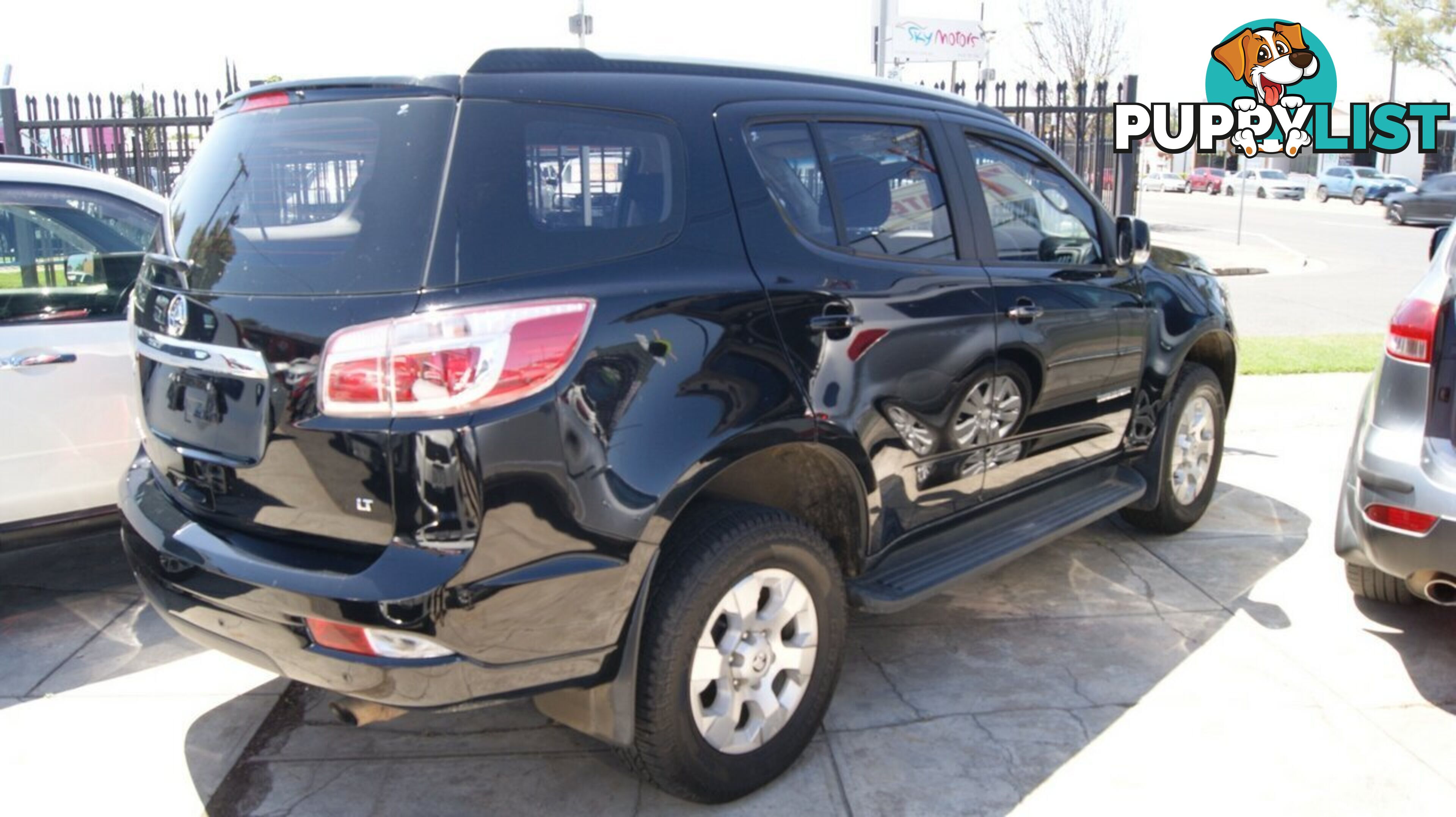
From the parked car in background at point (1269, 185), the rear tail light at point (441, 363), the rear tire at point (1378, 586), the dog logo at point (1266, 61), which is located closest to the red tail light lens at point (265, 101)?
the rear tail light at point (441, 363)

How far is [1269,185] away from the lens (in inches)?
2035

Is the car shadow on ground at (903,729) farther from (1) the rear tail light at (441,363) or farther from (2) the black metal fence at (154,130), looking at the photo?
(2) the black metal fence at (154,130)

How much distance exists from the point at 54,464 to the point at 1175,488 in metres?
4.64

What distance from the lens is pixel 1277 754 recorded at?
3465 millimetres

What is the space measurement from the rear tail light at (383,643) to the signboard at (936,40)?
Answer: 104ft

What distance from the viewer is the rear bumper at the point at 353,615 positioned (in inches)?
99.6

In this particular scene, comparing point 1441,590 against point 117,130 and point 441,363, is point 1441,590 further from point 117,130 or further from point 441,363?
point 117,130

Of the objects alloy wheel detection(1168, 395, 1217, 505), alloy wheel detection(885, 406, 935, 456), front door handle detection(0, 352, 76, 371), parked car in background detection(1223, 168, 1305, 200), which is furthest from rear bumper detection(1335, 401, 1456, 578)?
parked car in background detection(1223, 168, 1305, 200)

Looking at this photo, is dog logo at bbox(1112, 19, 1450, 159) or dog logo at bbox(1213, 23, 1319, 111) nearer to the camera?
dog logo at bbox(1112, 19, 1450, 159)

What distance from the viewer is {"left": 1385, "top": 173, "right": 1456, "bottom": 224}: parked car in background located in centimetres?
2933

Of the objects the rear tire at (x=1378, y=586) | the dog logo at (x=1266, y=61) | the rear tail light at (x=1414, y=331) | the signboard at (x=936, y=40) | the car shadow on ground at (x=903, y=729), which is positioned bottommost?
the car shadow on ground at (x=903, y=729)

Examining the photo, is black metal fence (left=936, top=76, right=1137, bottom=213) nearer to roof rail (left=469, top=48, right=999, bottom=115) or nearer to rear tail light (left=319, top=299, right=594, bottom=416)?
roof rail (left=469, top=48, right=999, bottom=115)

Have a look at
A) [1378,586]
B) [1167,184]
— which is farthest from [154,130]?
[1167,184]

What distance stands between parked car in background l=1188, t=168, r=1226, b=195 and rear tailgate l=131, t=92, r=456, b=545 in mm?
60666
